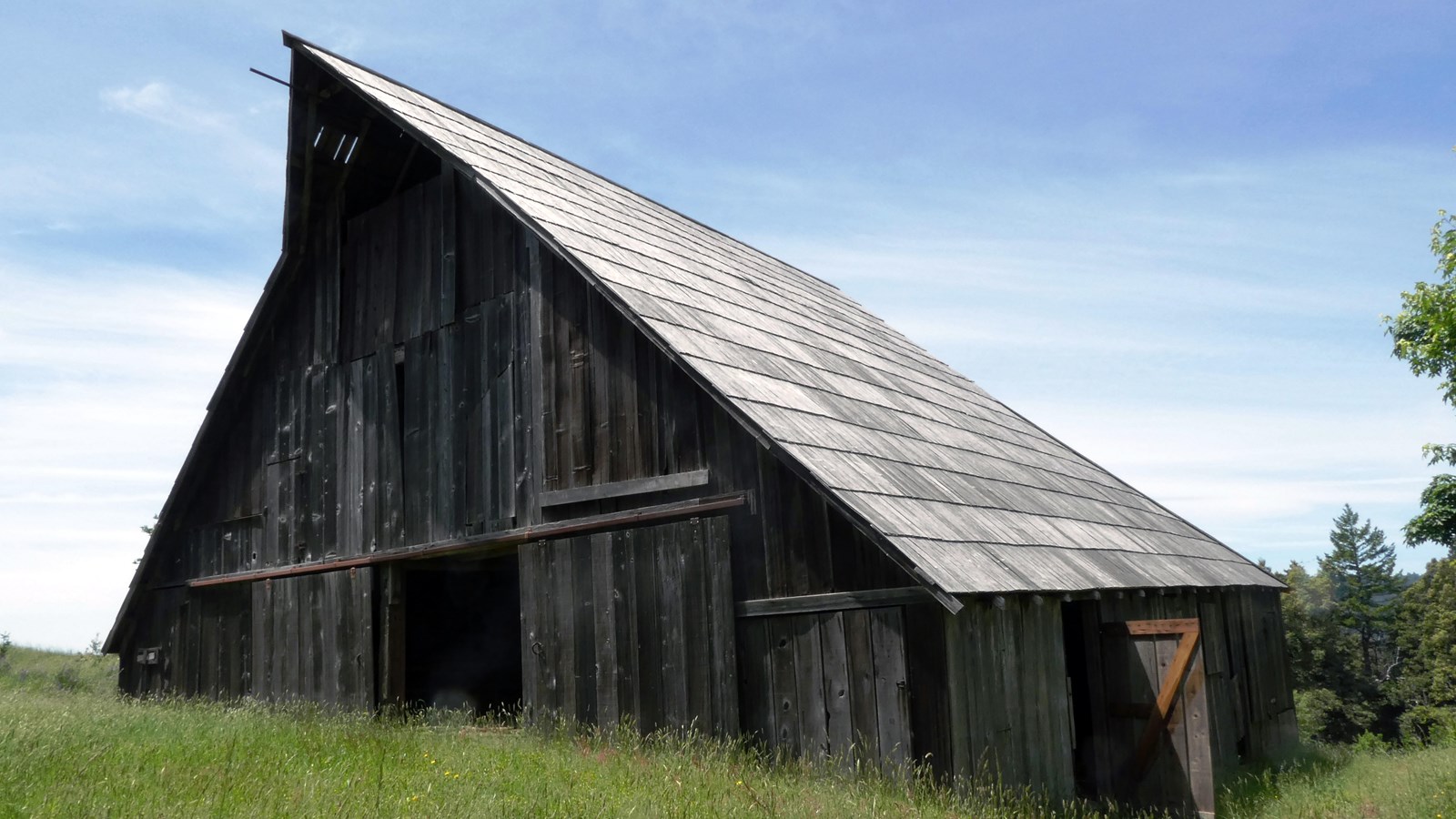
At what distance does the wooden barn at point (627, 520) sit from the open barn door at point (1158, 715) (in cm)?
3

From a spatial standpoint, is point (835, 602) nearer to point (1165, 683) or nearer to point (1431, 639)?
point (1165, 683)

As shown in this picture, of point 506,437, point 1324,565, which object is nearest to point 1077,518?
point 506,437

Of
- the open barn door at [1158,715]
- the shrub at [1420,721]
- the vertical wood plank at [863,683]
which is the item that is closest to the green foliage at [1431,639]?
the shrub at [1420,721]

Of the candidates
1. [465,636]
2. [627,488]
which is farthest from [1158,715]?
[465,636]

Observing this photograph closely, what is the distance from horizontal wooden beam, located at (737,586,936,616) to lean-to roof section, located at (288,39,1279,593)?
0.38 m

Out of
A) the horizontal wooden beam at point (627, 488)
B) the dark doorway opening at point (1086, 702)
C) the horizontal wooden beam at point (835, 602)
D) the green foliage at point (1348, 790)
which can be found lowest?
the green foliage at point (1348, 790)

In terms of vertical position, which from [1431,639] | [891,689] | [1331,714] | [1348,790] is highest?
[891,689]

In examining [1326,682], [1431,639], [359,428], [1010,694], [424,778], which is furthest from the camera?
[1326,682]

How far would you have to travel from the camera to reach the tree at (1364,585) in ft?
185

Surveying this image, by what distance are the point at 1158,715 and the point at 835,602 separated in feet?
10.2

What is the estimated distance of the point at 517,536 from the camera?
10828 mm

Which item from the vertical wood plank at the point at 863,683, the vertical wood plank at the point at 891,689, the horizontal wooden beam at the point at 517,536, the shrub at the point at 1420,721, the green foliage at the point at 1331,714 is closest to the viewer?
the vertical wood plank at the point at 891,689

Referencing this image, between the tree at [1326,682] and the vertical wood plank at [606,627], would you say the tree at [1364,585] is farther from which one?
the vertical wood plank at [606,627]

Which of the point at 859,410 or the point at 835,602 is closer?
the point at 835,602
